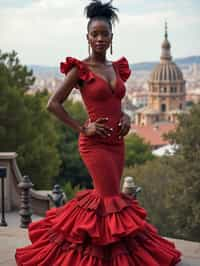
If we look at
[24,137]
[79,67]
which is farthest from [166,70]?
[79,67]

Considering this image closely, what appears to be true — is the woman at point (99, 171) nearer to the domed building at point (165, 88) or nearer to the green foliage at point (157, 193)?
the green foliage at point (157, 193)

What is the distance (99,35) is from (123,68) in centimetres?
52

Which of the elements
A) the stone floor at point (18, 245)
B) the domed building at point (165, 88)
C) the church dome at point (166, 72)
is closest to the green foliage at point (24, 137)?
the stone floor at point (18, 245)

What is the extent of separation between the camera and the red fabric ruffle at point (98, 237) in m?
5.84

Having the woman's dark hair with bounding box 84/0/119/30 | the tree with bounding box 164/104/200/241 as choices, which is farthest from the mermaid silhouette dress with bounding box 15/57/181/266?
the tree with bounding box 164/104/200/241

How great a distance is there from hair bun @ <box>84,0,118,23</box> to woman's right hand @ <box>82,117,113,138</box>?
895 millimetres

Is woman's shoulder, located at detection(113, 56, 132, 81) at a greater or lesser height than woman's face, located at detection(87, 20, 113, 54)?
lesser

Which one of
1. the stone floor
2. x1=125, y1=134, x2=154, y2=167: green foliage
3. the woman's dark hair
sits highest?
the woman's dark hair

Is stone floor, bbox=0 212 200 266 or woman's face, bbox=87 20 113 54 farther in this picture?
stone floor, bbox=0 212 200 266

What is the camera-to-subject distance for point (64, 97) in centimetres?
599

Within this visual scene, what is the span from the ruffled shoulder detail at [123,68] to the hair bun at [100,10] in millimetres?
477

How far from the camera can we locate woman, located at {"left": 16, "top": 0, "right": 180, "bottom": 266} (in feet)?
19.2

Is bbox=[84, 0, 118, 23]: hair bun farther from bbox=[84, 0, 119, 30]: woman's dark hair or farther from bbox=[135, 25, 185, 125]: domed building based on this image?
bbox=[135, 25, 185, 125]: domed building

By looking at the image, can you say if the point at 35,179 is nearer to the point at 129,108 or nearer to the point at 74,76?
the point at 74,76
